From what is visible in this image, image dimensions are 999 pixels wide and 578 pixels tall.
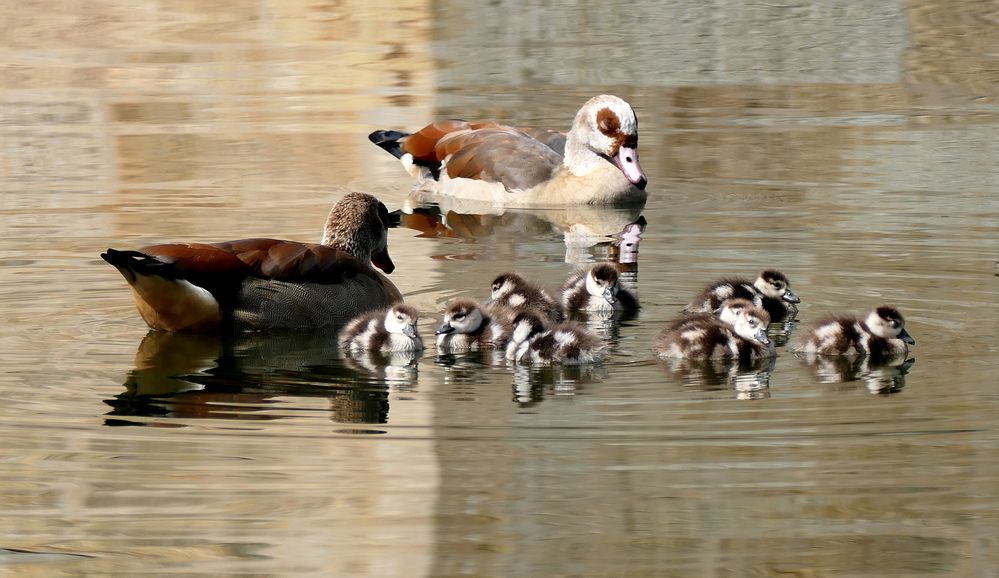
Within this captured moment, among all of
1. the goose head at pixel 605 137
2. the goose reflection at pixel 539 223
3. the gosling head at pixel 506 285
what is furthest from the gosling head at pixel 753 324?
the goose head at pixel 605 137

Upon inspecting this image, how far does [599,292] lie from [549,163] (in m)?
4.79

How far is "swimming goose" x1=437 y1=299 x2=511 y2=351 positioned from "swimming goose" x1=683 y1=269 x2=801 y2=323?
43.5 inches

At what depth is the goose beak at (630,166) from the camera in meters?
12.6

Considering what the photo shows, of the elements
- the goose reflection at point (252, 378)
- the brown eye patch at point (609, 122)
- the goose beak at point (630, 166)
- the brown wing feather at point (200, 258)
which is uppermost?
the brown eye patch at point (609, 122)

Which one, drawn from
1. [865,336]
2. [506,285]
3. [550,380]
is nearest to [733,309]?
[865,336]

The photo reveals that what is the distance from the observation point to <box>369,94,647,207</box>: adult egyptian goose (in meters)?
13.0

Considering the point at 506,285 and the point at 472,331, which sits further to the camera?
the point at 506,285

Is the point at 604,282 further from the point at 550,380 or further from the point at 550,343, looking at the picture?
the point at 550,380

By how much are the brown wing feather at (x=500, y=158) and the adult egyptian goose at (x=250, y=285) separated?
4.48 m

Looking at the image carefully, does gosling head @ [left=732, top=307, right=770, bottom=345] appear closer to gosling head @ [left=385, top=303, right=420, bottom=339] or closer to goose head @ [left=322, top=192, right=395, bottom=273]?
gosling head @ [left=385, top=303, right=420, bottom=339]

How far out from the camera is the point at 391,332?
784 cm

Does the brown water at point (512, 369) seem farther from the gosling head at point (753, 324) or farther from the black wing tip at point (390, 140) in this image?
the black wing tip at point (390, 140)

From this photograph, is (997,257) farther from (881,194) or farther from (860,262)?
(881,194)

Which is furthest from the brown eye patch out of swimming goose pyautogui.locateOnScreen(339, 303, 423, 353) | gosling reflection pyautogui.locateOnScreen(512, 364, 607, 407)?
gosling reflection pyautogui.locateOnScreen(512, 364, 607, 407)
